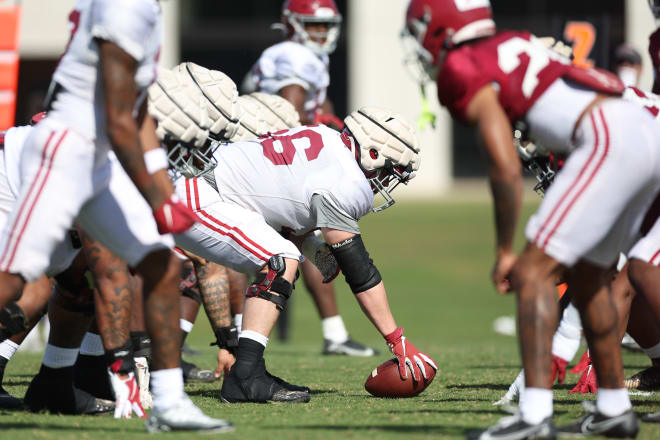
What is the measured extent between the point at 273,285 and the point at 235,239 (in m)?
0.29

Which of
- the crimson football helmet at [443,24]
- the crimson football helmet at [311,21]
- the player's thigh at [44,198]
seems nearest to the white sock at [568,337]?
the crimson football helmet at [443,24]

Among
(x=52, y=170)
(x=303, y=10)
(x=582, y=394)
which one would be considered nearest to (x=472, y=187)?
(x=303, y=10)

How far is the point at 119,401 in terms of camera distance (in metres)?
4.27

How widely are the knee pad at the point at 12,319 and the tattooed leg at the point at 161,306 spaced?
93 centimetres

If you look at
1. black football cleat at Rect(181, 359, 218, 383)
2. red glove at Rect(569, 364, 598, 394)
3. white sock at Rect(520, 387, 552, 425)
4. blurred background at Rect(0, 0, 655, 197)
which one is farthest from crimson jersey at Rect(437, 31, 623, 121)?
blurred background at Rect(0, 0, 655, 197)

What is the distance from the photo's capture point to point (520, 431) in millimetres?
3510

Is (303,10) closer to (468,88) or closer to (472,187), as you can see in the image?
(468,88)

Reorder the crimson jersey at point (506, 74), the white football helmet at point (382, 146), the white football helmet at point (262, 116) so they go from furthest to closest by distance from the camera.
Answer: the white football helmet at point (262, 116)
the white football helmet at point (382, 146)
the crimson jersey at point (506, 74)

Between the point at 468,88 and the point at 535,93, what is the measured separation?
0.26 m

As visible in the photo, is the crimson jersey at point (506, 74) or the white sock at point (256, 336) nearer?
the crimson jersey at point (506, 74)

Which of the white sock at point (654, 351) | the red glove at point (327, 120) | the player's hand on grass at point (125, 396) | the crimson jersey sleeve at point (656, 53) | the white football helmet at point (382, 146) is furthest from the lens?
the red glove at point (327, 120)

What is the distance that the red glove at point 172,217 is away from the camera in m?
3.64

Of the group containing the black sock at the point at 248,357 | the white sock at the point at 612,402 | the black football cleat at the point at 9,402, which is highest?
the white sock at the point at 612,402

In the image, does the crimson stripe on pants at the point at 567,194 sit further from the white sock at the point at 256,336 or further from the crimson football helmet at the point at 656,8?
the crimson football helmet at the point at 656,8
